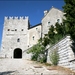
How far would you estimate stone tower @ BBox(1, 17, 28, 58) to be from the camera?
34.7 m

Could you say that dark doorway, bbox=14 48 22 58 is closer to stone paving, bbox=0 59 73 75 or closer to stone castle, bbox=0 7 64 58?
stone castle, bbox=0 7 64 58

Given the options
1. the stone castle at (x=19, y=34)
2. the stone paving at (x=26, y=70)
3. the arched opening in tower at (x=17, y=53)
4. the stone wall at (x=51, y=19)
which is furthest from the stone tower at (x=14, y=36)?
the stone paving at (x=26, y=70)

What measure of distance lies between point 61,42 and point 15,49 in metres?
23.2

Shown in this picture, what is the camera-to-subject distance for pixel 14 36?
35781 mm

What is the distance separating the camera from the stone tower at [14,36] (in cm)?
3469

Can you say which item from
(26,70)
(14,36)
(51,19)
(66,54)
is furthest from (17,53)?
(26,70)

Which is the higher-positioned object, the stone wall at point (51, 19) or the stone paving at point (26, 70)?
the stone wall at point (51, 19)

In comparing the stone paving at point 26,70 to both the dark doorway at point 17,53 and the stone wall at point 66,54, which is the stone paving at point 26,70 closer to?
the stone wall at point 66,54

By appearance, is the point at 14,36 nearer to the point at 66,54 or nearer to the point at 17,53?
the point at 17,53

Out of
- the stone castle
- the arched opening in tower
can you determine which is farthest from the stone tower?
the arched opening in tower

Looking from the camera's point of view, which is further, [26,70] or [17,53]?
[17,53]

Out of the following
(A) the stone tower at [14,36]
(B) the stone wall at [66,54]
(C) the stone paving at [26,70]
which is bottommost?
(C) the stone paving at [26,70]

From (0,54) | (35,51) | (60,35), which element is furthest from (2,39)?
(60,35)

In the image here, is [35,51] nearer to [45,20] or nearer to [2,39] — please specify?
[45,20]
